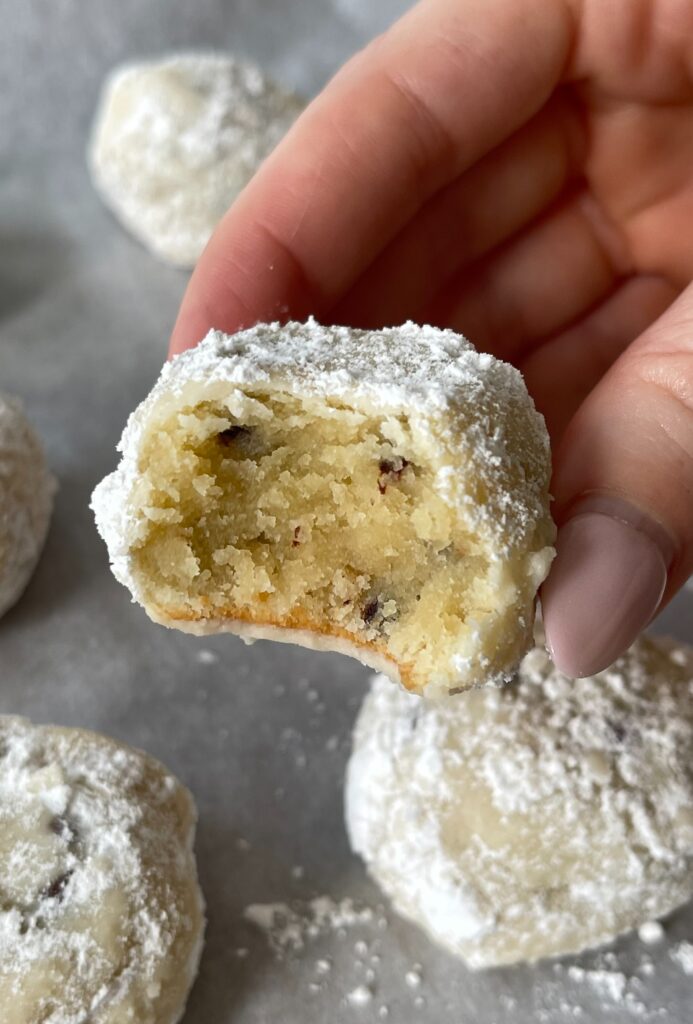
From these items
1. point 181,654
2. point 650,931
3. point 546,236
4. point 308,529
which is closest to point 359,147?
point 546,236

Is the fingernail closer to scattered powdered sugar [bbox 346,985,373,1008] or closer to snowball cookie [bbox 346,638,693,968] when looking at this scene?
snowball cookie [bbox 346,638,693,968]

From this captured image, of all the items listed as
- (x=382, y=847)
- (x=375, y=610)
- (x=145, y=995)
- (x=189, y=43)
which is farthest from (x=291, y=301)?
(x=189, y=43)

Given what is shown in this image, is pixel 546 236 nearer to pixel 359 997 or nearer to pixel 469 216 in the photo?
pixel 469 216

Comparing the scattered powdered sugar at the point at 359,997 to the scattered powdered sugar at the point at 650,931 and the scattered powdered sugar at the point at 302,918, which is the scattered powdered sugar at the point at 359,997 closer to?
the scattered powdered sugar at the point at 302,918

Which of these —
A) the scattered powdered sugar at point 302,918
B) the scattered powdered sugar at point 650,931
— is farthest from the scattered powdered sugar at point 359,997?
the scattered powdered sugar at point 650,931

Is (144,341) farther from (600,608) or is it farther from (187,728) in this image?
(600,608)

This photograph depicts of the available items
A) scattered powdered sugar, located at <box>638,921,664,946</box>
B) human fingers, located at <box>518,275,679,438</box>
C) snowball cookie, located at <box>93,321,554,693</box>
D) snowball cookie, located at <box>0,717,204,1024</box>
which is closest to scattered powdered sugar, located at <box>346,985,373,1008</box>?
snowball cookie, located at <box>0,717,204,1024</box>
